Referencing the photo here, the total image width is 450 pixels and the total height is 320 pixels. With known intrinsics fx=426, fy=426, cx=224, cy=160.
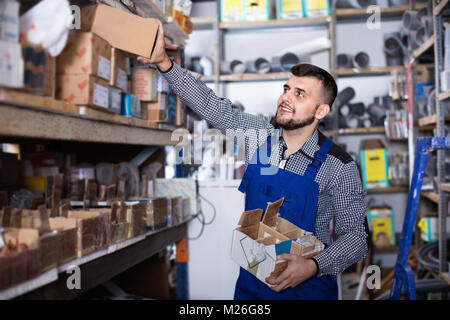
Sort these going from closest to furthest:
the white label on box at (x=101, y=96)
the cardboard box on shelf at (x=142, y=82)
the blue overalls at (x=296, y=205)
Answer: the white label on box at (x=101, y=96), the blue overalls at (x=296, y=205), the cardboard box on shelf at (x=142, y=82)

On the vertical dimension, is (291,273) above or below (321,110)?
below

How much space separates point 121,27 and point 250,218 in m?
0.83

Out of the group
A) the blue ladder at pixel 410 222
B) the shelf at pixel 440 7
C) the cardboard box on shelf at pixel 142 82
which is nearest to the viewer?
the cardboard box on shelf at pixel 142 82

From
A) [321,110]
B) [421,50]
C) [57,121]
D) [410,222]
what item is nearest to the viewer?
[57,121]

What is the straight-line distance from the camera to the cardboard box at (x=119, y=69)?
162 cm

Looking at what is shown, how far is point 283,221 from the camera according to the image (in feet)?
5.18

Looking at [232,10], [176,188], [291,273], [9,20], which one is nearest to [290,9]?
[232,10]

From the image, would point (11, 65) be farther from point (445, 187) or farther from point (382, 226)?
point (382, 226)

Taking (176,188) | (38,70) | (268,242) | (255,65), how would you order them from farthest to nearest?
(255,65) < (176,188) < (268,242) < (38,70)

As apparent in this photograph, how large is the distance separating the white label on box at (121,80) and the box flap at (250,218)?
0.74m

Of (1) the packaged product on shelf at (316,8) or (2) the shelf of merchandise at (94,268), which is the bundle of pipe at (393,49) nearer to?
(1) the packaged product on shelf at (316,8)

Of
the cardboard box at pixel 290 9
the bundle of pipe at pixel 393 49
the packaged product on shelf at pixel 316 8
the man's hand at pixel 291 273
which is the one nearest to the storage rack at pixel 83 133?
the man's hand at pixel 291 273

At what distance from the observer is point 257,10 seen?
13.4ft

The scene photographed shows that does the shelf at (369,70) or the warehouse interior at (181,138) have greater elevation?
the shelf at (369,70)
